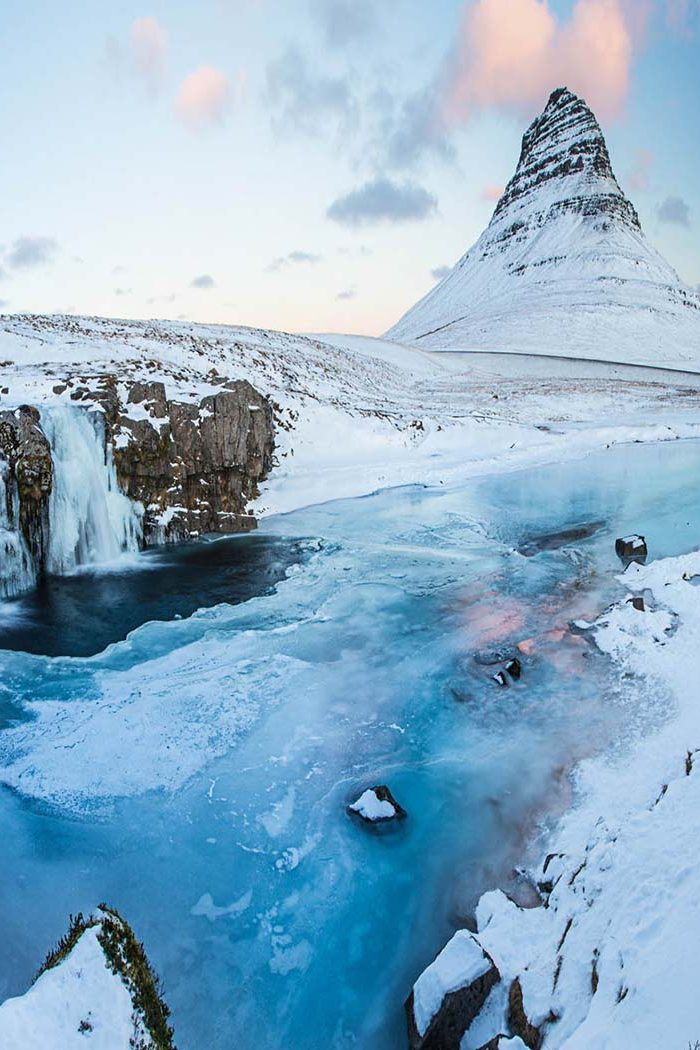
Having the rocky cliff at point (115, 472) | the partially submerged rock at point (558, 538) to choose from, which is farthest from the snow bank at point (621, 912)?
the rocky cliff at point (115, 472)

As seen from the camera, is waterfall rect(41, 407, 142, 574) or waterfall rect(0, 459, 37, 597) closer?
waterfall rect(0, 459, 37, 597)

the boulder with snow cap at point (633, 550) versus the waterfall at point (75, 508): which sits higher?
the waterfall at point (75, 508)

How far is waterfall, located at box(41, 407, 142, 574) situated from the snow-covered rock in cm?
1311

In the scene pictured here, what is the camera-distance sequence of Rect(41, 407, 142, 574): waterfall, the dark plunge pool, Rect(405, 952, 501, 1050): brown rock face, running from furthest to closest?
Rect(41, 407, 142, 574): waterfall
the dark plunge pool
Rect(405, 952, 501, 1050): brown rock face

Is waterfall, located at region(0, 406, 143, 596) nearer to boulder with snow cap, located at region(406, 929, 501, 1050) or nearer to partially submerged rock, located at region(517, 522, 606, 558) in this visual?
partially submerged rock, located at region(517, 522, 606, 558)

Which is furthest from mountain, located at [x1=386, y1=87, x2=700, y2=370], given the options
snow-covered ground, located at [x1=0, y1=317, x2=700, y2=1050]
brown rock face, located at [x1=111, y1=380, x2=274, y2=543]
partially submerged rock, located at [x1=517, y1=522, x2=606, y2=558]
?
brown rock face, located at [x1=111, y1=380, x2=274, y2=543]

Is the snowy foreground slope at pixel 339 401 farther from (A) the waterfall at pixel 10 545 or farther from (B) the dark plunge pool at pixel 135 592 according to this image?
(B) the dark plunge pool at pixel 135 592

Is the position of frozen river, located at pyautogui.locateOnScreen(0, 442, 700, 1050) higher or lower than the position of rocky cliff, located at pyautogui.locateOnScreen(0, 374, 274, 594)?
lower

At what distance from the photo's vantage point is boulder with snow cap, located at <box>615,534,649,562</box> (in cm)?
1557

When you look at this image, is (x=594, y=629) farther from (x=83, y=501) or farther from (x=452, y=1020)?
(x=83, y=501)

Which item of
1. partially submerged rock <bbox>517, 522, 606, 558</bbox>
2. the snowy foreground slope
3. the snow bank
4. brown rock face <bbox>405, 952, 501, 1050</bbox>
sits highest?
the snowy foreground slope

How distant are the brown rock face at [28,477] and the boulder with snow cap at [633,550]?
14092 mm

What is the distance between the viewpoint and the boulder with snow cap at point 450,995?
4633mm

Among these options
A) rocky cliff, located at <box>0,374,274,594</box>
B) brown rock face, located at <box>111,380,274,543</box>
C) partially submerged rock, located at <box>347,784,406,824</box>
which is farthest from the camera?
brown rock face, located at <box>111,380,274,543</box>
